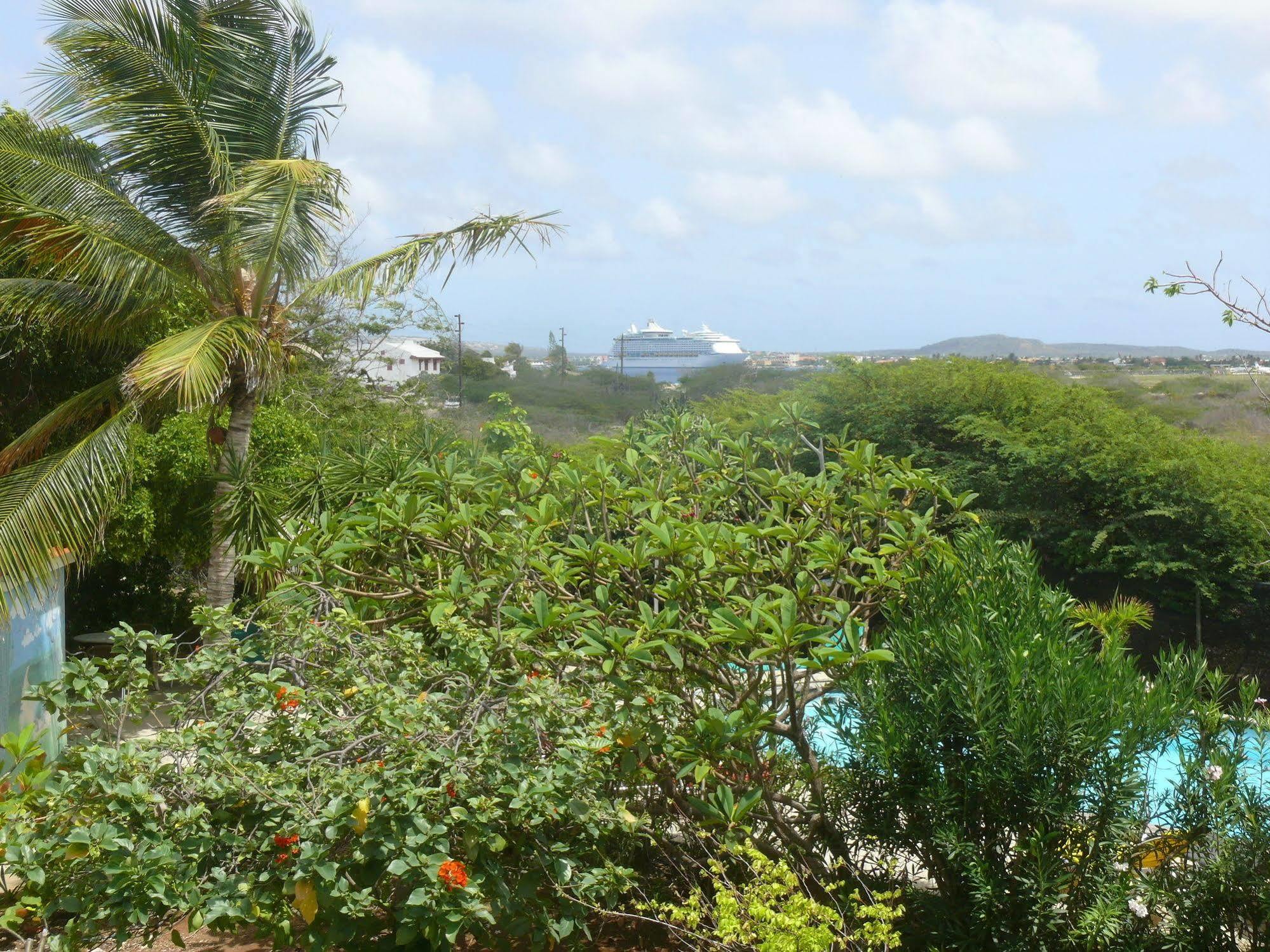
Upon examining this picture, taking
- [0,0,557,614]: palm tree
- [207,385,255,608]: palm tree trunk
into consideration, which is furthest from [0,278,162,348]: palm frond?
[207,385,255,608]: palm tree trunk

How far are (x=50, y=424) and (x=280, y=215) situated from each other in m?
2.81

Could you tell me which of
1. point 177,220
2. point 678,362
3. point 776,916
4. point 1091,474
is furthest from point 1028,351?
point 776,916

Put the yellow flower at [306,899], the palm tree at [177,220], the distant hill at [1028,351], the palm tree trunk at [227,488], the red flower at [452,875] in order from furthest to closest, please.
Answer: the distant hill at [1028,351] → the palm tree trunk at [227,488] → the palm tree at [177,220] → the yellow flower at [306,899] → the red flower at [452,875]

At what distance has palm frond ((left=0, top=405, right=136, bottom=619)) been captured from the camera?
711 centimetres

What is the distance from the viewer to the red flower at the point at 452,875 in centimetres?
284

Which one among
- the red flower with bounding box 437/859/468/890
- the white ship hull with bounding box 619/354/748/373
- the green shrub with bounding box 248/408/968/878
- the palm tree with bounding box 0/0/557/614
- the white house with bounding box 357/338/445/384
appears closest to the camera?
the red flower with bounding box 437/859/468/890

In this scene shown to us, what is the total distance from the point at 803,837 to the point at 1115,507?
8412 mm

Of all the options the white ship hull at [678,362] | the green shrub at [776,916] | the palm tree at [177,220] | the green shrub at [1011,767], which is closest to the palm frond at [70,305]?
the palm tree at [177,220]

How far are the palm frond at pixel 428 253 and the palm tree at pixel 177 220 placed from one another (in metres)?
0.02

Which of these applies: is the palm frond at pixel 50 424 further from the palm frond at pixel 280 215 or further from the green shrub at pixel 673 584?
the green shrub at pixel 673 584

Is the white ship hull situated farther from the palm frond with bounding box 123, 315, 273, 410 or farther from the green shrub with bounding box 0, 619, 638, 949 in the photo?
the green shrub with bounding box 0, 619, 638, 949

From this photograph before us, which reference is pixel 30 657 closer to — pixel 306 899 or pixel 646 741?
pixel 306 899

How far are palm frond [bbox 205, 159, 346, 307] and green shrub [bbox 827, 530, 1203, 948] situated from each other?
695 cm

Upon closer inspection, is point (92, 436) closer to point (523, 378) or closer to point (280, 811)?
point (280, 811)
